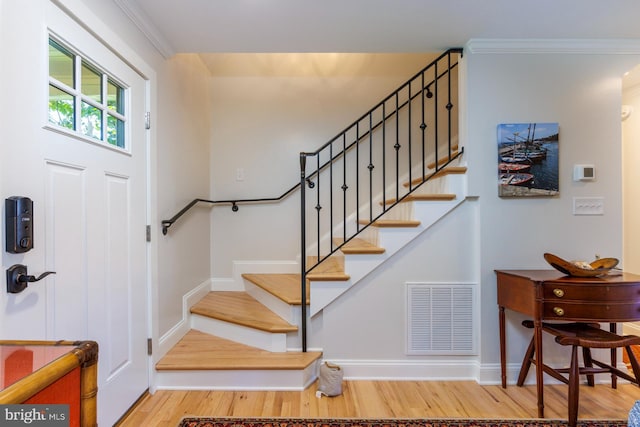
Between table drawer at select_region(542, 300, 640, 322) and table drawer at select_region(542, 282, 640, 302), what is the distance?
0.03m

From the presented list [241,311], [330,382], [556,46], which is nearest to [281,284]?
[241,311]

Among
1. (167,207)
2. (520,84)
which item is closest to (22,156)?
(167,207)

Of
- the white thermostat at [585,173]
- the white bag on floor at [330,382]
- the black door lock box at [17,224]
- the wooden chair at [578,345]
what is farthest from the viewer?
the white thermostat at [585,173]

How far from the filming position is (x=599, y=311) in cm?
171

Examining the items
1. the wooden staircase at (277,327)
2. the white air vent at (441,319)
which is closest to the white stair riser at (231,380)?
the wooden staircase at (277,327)

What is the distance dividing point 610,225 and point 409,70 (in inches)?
85.3

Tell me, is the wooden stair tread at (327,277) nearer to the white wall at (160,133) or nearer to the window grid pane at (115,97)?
the white wall at (160,133)

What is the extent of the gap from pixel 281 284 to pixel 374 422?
1.31 metres

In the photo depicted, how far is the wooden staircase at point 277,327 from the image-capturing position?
6.84ft

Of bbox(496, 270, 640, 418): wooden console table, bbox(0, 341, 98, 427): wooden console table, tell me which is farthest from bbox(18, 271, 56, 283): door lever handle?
bbox(496, 270, 640, 418): wooden console table

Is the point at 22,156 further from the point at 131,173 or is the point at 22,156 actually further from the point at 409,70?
the point at 409,70

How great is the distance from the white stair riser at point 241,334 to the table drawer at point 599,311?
1747 millimetres

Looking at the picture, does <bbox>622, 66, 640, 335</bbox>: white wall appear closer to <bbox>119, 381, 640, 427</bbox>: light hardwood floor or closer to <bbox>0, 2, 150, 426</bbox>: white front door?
<bbox>119, 381, 640, 427</bbox>: light hardwood floor

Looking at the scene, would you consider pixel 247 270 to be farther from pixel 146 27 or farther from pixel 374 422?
pixel 146 27
